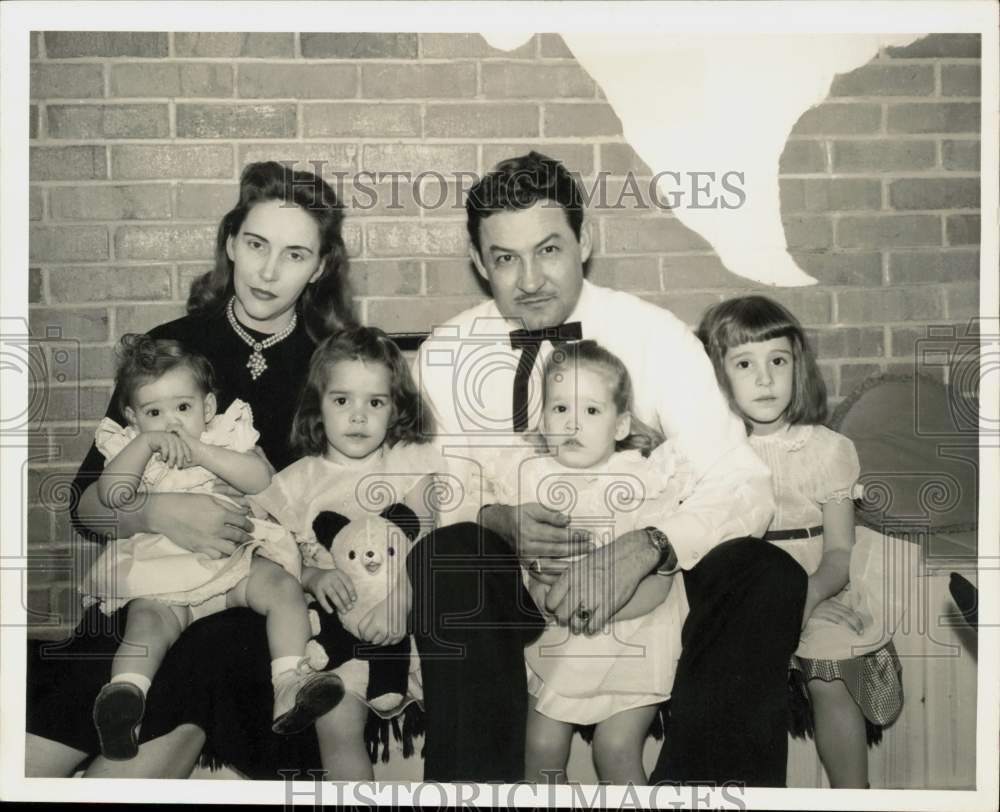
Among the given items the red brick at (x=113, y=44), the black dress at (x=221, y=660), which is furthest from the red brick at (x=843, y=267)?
the red brick at (x=113, y=44)

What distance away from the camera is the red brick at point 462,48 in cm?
259

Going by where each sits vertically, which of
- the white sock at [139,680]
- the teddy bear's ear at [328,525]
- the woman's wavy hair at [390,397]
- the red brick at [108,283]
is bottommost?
the white sock at [139,680]

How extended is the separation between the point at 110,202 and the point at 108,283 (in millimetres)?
197

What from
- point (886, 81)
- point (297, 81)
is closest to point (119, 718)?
point (297, 81)

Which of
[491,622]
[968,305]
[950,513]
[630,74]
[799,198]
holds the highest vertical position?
[630,74]

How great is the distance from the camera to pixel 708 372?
2541mm

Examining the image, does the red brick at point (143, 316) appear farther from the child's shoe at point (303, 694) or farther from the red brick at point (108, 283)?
the child's shoe at point (303, 694)

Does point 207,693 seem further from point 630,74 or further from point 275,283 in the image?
point 630,74

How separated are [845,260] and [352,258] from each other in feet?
3.91

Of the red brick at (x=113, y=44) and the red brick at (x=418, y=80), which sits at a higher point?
the red brick at (x=113, y=44)

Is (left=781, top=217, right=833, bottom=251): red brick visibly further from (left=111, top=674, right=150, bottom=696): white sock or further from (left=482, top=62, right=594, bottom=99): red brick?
Answer: (left=111, top=674, right=150, bottom=696): white sock

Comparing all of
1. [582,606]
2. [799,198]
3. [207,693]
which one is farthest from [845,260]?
A: [207,693]

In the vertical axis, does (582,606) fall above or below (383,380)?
below

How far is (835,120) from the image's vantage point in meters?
2.60
